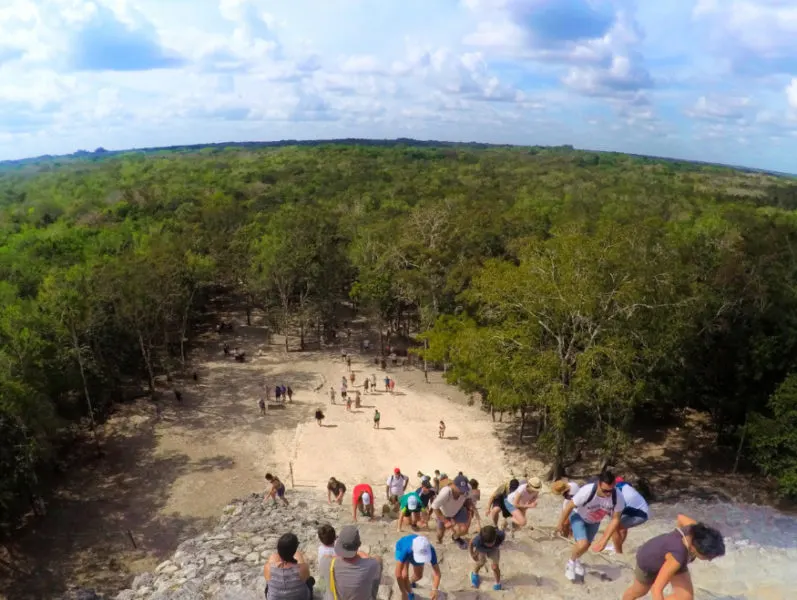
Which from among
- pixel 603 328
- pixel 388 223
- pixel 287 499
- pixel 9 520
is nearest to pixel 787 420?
pixel 603 328

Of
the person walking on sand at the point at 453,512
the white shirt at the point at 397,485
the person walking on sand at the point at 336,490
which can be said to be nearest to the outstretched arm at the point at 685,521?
the person walking on sand at the point at 453,512

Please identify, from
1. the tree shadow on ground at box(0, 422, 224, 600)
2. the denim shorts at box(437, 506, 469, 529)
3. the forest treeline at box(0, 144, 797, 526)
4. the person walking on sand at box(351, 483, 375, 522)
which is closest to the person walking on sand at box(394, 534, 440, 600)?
the denim shorts at box(437, 506, 469, 529)

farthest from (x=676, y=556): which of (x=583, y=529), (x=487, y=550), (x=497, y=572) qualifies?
(x=497, y=572)

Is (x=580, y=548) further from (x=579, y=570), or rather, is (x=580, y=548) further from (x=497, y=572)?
(x=497, y=572)

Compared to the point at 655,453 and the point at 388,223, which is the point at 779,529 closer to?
the point at 655,453

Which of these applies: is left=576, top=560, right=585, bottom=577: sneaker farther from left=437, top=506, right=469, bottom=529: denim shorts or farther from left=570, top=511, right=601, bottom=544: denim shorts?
left=437, top=506, right=469, bottom=529: denim shorts

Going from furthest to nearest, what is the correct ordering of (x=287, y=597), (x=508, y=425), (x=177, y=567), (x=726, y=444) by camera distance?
(x=508, y=425), (x=726, y=444), (x=177, y=567), (x=287, y=597)
